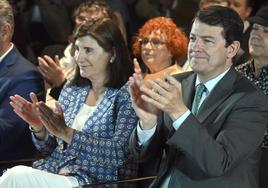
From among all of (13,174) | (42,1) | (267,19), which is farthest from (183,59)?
(42,1)

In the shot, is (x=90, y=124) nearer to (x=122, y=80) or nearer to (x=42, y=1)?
(x=122, y=80)

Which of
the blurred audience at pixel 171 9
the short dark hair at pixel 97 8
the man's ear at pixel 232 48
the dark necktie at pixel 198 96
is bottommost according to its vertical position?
the blurred audience at pixel 171 9

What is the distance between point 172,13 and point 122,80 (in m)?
2.46

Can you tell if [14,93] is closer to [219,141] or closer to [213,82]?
[213,82]

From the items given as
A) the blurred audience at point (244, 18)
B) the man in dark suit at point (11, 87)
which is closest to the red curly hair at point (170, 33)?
the blurred audience at point (244, 18)

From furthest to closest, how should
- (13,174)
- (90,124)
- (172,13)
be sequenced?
(172,13), (90,124), (13,174)

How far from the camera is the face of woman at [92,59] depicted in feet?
11.6

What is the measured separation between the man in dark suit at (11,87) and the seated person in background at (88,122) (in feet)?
0.77

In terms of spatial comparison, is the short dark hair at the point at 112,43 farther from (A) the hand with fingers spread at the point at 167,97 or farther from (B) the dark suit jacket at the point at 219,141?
(A) the hand with fingers spread at the point at 167,97

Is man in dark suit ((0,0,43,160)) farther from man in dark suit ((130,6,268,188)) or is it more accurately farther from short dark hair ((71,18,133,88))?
man in dark suit ((130,6,268,188))

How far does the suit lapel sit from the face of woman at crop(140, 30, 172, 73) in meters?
1.45

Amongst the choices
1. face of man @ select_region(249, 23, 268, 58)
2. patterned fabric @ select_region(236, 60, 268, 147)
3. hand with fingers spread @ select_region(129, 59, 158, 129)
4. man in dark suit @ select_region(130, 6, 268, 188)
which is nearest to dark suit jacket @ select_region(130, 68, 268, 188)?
man in dark suit @ select_region(130, 6, 268, 188)

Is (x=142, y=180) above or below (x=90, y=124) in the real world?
below

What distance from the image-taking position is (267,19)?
12.4 ft
